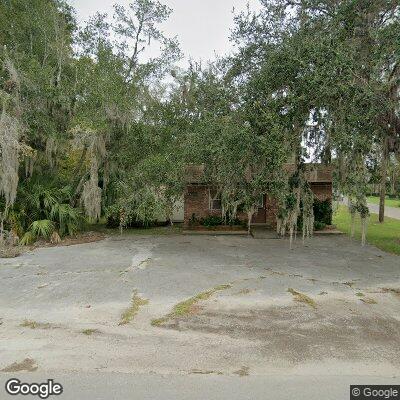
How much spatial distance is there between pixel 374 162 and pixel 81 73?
36.5ft

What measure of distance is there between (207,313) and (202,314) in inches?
3.9

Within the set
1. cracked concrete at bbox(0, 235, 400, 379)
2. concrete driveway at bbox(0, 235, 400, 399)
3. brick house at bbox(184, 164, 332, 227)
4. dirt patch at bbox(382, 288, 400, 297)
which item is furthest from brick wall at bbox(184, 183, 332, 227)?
dirt patch at bbox(382, 288, 400, 297)

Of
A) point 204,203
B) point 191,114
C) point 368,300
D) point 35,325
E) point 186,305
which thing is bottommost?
point 35,325

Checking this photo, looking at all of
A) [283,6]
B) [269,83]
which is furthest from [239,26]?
[269,83]

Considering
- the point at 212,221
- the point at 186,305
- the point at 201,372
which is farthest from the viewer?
the point at 212,221

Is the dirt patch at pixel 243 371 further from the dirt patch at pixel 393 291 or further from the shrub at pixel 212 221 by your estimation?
the shrub at pixel 212 221

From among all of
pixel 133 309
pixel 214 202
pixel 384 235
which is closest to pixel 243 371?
pixel 133 309

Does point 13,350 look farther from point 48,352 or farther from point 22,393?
point 22,393

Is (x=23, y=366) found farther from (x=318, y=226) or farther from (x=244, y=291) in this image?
(x=318, y=226)

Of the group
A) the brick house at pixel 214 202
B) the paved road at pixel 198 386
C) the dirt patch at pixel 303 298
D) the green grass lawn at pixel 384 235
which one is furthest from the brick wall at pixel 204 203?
the paved road at pixel 198 386

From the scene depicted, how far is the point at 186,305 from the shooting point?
6758 millimetres

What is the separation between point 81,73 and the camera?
14.3 meters

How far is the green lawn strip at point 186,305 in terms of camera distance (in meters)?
6.06

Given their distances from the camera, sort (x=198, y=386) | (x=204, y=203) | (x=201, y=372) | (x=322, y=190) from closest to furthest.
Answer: (x=198, y=386)
(x=201, y=372)
(x=322, y=190)
(x=204, y=203)
